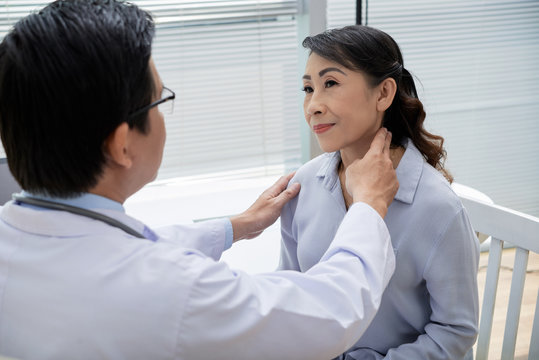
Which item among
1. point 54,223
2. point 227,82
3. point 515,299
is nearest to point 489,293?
point 515,299

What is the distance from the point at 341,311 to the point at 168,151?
147 centimetres

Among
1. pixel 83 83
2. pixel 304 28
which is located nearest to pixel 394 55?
pixel 83 83

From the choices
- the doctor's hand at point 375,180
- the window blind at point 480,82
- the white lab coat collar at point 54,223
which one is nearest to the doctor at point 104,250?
the white lab coat collar at point 54,223

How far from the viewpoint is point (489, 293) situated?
1.35m

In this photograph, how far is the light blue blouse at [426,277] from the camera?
1148mm

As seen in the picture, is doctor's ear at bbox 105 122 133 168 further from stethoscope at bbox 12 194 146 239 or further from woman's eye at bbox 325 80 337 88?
woman's eye at bbox 325 80 337 88

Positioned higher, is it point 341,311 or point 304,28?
point 304,28

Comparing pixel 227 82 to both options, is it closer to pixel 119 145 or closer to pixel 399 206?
pixel 399 206

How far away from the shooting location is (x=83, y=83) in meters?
0.76

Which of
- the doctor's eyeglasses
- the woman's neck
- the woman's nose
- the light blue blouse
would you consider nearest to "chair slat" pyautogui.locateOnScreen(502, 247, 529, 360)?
the light blue blouse

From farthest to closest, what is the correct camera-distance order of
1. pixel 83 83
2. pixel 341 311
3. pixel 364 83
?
pixel 364 83 < pixel 341 311 < pixel 83 83

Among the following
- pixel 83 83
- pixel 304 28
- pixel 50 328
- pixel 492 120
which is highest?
pixel 83 83

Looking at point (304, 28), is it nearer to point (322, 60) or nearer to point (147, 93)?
point (322, 60)

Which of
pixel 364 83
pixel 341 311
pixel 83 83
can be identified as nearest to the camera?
pixel 83 83
